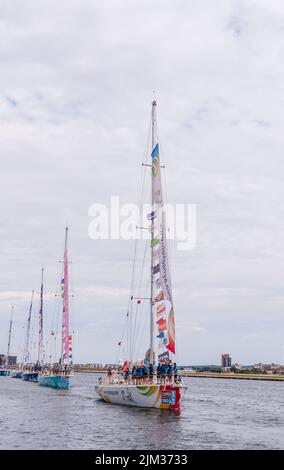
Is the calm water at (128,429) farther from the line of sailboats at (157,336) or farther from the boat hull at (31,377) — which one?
the boat hull at (31,377)

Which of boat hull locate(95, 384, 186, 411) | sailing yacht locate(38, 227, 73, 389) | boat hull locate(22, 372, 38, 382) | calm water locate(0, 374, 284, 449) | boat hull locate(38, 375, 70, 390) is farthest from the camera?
boat hull locate(22, 372, 38, 382)

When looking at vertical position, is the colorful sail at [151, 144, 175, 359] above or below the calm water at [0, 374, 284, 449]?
above

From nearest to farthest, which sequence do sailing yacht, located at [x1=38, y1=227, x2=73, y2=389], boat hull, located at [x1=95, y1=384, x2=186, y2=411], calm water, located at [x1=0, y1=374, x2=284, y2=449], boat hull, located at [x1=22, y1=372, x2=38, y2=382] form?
calm water, located at [x1=0, y1=374, x2=284, y2=449] → boat hull, located at [x1=95, y1=384, x2=186, y2=411] → sailing yacht, located at [x1=38, y1=227, x2=73, y2=389] → boat hull, located at [x1=22, y1=372, x2=38, y2=382]

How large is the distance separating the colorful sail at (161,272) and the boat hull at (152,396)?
8.46 feet

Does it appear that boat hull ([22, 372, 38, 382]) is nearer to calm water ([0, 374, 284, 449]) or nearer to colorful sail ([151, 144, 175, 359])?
calm water ([0, 374, 284, 449])

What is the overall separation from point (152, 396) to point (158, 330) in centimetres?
492

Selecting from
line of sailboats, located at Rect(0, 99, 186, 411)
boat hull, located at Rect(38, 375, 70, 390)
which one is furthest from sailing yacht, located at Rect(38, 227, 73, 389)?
line of sailboats, located at Rect(0, 99, 186, 411)

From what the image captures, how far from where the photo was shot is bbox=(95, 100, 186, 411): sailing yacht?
137 feet

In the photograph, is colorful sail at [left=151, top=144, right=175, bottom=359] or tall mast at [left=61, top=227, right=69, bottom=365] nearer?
colorful sail at [left=151, top=144, right=175, bottom=359]
